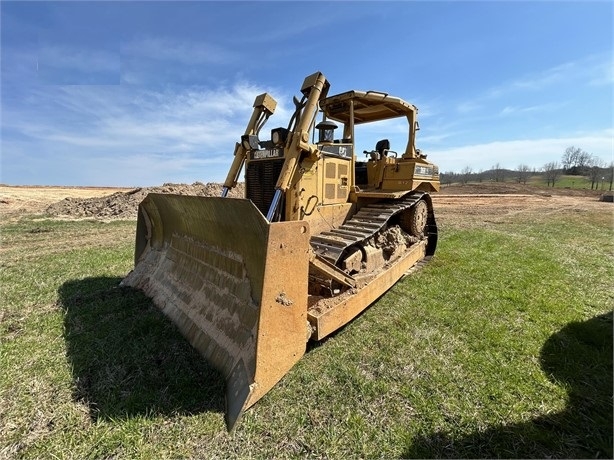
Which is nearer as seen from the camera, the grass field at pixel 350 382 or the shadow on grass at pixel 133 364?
the grass field at pixel 350 382

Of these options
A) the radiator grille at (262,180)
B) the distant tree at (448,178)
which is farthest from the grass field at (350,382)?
the distant tree at (448,178)

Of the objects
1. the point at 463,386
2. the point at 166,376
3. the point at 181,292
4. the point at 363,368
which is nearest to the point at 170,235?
the point at 181,292

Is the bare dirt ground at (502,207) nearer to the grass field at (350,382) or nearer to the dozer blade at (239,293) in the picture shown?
the grass field at (350,382)

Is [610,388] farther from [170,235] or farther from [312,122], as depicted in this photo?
[170,235]

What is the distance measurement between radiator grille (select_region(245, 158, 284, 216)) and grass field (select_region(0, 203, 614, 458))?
2.00m

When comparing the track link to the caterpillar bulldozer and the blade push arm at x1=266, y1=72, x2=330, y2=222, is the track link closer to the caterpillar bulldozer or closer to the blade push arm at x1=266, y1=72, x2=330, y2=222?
the caterpillar bulldozer

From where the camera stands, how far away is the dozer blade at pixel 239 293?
266 cm

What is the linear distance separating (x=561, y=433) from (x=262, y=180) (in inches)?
161

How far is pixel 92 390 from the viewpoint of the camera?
9.15 feet

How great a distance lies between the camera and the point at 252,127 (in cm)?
549

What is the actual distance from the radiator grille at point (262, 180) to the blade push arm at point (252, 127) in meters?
0.42

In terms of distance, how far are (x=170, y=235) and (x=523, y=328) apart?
194 inches

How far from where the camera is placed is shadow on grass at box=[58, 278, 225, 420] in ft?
8.69

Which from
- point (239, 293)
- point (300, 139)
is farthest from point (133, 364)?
point (300, 139)
